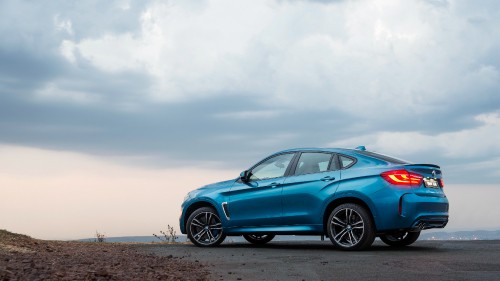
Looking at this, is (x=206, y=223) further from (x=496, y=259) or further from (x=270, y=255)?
(x=496, y=259)

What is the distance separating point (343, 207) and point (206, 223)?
10.3ft

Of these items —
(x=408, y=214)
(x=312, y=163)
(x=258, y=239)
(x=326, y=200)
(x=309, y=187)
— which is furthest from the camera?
(x=258, y=239)

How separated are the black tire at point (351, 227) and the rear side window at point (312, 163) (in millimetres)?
903

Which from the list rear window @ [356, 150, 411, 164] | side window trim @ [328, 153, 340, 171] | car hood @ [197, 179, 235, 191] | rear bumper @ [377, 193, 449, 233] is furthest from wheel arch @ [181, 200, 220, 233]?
rear bumper @ [377, 193, 449, 233]

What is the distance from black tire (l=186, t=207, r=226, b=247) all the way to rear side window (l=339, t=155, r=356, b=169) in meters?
2.80

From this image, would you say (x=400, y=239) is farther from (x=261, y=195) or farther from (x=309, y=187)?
(x=261, y=195)

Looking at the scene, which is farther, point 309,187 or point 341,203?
point 309,187

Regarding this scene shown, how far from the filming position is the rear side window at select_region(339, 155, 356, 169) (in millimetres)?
12281

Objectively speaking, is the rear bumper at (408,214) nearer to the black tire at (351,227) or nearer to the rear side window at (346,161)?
the black tire at (351,227)

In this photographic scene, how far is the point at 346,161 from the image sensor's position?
12.4m

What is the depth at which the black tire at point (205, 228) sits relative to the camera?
544 inches

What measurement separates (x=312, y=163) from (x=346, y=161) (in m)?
0.69

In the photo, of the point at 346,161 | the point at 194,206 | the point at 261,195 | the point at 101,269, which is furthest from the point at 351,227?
the point at 101,269

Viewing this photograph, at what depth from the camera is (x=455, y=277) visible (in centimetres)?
861
